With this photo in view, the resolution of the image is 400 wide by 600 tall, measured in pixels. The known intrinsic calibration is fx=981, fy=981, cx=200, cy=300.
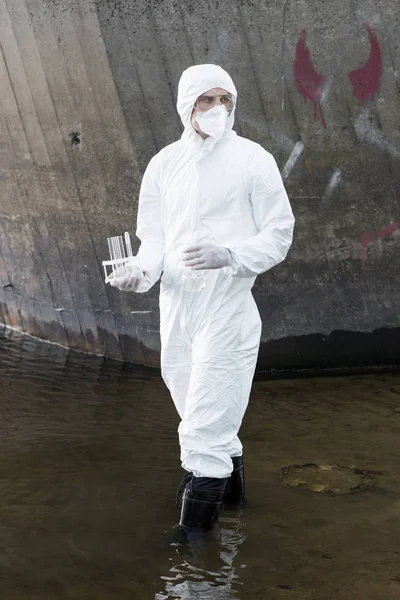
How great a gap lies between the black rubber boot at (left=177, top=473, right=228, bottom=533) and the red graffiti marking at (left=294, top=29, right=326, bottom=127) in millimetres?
2841

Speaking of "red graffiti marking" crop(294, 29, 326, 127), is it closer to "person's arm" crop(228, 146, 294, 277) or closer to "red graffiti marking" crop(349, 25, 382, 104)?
"red graffiti marking" crop(349, 25, 382, 104)

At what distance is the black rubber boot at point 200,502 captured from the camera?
376 centimetres

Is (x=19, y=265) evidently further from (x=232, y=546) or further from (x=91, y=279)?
(x=232, y=546)

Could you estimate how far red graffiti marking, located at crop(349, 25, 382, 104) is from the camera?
5707 mm

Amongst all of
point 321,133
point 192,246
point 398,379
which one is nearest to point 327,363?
point 398,379

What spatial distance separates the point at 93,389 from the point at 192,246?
2822mm

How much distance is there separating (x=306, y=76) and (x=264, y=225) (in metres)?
2.31

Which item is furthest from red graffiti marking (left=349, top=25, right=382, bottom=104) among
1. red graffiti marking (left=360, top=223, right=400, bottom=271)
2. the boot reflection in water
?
the boot reflection in water

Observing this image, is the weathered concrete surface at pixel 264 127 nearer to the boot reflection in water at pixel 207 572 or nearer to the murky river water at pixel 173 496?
the murky river water at pixel 173 496

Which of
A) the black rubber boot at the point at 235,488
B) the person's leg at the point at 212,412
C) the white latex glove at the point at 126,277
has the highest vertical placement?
the white latex glove at the point at 126,277

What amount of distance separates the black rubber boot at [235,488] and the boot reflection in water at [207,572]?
0.28m

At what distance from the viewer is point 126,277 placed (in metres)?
3.70

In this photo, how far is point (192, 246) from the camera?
3.55 metres

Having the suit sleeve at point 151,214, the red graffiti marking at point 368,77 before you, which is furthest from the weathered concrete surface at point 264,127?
the suit sleeve at point 151,214
